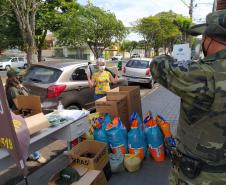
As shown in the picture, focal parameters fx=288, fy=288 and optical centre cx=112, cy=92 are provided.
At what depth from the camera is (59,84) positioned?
6.25 meters

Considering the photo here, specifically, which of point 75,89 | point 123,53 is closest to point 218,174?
point 75,89

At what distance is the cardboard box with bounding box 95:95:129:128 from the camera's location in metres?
4.61

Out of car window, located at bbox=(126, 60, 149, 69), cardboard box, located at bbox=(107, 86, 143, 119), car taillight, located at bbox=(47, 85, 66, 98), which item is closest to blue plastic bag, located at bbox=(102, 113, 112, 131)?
cardboard box, located at bbox=(107, 86, 143, 119)

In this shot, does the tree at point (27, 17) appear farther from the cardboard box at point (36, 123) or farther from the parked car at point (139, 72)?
the cardboard box at point (36, 123)

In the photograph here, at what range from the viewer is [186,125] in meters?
1.77

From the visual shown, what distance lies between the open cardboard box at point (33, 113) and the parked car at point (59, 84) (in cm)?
230

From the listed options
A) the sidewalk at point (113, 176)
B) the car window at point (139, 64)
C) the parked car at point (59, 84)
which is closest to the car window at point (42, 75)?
the parked car at point (59, 84)

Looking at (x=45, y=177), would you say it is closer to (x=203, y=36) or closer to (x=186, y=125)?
(x=186, y=125)

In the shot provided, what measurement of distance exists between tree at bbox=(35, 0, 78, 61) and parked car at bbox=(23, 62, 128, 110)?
1988 centimetres

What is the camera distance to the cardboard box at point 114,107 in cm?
461

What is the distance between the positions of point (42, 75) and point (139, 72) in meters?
7.77

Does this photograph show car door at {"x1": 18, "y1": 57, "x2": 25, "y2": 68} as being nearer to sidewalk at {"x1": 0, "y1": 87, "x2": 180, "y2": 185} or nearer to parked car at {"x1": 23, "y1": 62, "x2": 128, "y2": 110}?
parked car at {"x1": 23, "y1": 62, "x2": 128, "y2": 110}

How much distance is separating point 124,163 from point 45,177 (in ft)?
3.82

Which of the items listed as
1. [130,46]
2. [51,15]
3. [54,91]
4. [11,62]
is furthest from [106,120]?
[130,46]
